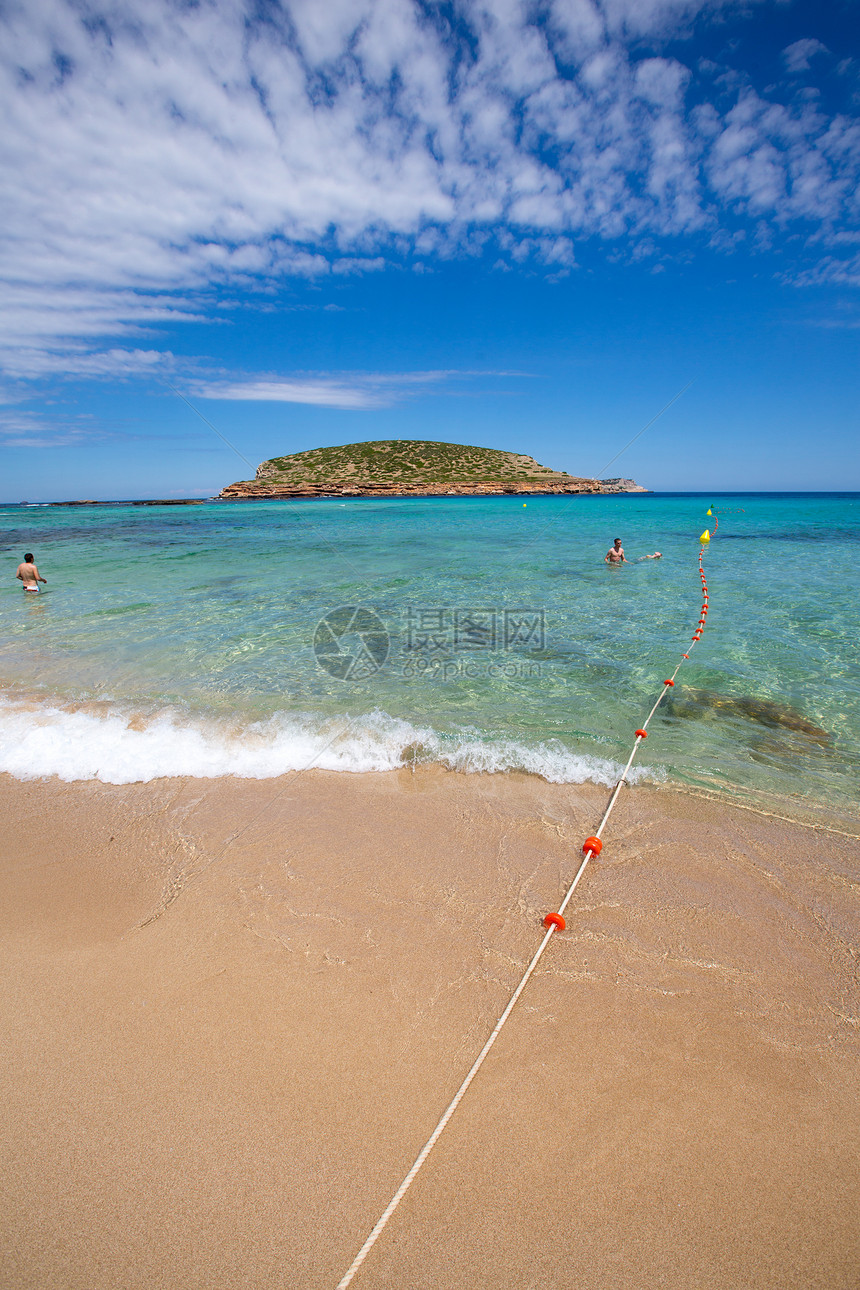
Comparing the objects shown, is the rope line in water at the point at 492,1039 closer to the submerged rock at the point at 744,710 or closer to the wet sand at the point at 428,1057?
the wet sand at the point at 428,1057

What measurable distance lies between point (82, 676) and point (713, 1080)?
9175 millimetres

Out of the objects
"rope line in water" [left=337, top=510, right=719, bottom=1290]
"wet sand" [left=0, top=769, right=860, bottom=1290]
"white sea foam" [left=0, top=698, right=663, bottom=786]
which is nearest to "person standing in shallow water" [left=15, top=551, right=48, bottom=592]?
"white sea foam" [left=0, top=698, right=663, bottom=786]

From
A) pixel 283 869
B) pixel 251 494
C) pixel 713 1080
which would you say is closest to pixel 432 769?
pixel 283 869

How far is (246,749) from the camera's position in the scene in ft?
19.5

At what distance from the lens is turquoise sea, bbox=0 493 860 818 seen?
18.7 feet

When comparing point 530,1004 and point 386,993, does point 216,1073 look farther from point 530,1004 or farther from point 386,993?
point 530,1004

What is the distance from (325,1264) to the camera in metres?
1.96

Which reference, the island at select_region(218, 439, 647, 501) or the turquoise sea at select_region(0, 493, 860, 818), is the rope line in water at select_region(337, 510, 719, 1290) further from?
the island at select_region(218, 439, 647, 501)

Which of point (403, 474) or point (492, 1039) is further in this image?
point (403, 474)

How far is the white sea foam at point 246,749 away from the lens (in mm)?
5488

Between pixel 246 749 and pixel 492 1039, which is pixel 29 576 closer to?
pixel 246 749

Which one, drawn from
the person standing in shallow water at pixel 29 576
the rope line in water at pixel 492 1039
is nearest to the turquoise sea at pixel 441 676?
the person standing in shallow water at pixel 29 576

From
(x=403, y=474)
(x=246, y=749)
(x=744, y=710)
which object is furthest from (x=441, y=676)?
(x=403, y=474)

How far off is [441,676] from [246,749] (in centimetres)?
340
